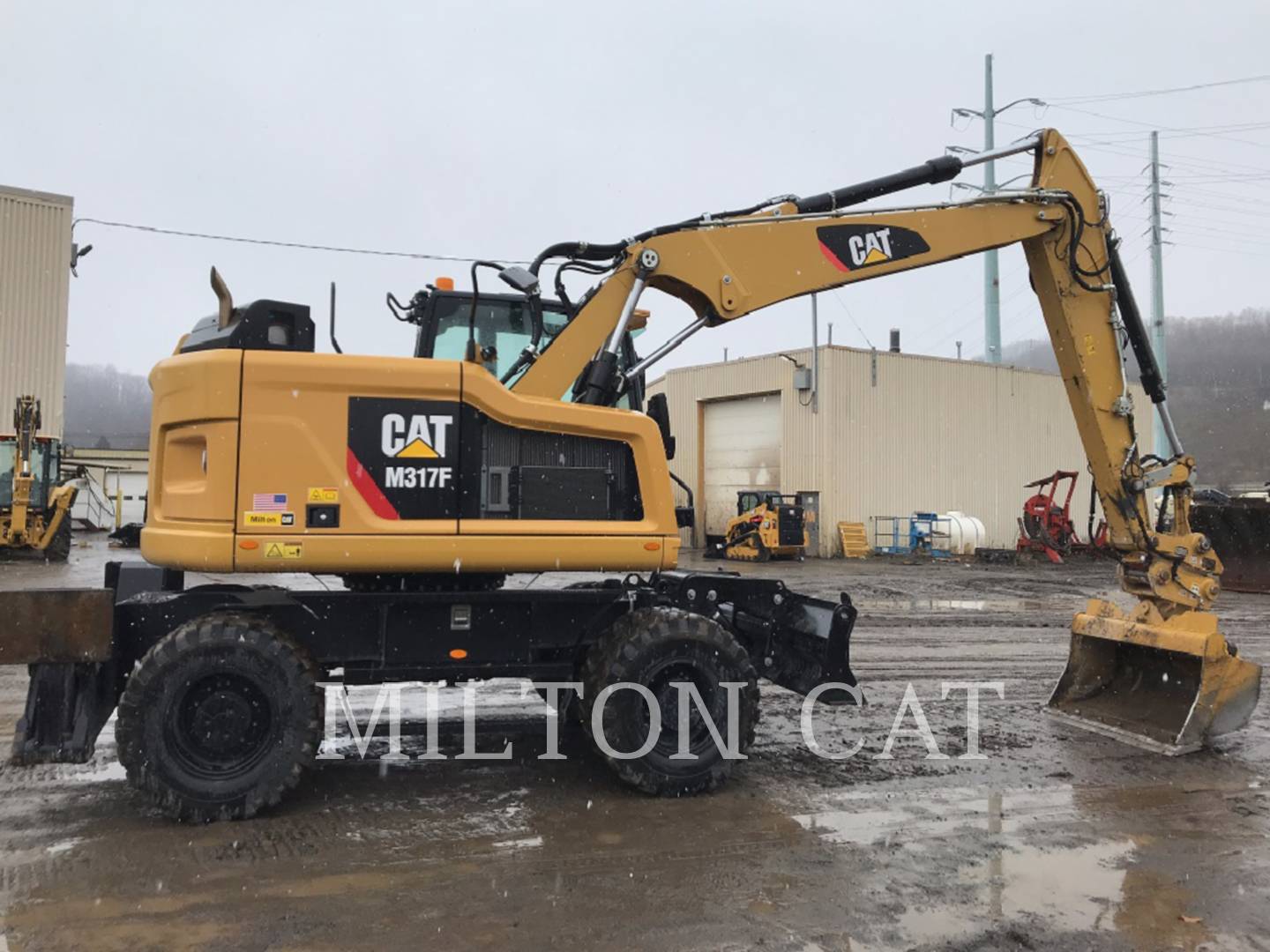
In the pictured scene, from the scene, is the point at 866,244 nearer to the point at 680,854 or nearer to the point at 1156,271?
the point at 680,854

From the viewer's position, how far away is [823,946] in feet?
11.3

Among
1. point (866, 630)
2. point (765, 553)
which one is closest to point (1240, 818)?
point (866, 630)

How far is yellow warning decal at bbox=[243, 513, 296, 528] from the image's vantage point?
4.53 metres

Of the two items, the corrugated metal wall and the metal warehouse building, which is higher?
the corrugated metal wall

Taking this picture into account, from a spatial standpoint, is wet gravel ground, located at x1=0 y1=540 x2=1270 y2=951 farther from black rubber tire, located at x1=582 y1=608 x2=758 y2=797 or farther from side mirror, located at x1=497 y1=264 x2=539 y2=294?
side mirror, located at x1=497 y1=264 x2=539 y2=294

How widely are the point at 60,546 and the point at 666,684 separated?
19.9m

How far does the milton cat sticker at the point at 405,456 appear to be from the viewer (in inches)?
185

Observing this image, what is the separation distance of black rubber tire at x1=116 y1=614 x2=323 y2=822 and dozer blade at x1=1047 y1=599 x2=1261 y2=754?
5.15 meters

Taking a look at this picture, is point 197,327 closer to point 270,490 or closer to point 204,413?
point 204,413

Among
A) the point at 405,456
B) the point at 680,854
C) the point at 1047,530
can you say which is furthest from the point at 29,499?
the point at 1047,530

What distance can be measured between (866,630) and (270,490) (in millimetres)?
8827

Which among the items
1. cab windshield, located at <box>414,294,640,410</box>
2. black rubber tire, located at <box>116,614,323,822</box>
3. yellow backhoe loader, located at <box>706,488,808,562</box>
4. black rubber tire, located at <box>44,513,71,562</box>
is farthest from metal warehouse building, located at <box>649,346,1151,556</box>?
black rubber tire, located at <box>116,614,323,822</box>

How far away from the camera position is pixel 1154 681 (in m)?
6.63
